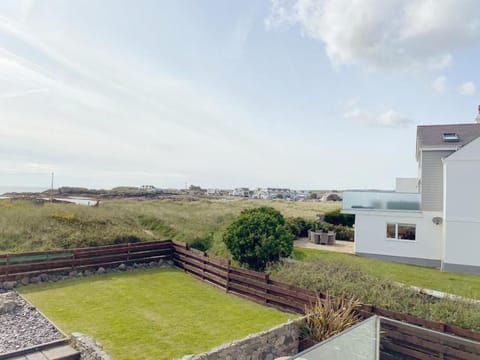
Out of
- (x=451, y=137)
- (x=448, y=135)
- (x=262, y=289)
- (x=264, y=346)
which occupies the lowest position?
A: (x=264, y=346)

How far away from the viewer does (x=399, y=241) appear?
16391mm

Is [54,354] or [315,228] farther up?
[315,228]

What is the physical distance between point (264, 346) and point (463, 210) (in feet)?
40.3

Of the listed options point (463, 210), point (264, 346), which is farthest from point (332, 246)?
point (264, 346)

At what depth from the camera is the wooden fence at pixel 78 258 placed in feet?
34.0

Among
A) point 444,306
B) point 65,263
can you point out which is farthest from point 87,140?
point 444,306

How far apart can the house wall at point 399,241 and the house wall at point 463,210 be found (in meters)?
1.14

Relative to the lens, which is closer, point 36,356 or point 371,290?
point 36,356

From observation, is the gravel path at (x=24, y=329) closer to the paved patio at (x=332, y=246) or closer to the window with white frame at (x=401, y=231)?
the paved patio at (x=332, y=246)

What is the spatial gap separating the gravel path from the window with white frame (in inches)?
605

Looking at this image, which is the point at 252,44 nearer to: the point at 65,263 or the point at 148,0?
the point at 148,0

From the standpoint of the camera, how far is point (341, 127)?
18609 millimetres

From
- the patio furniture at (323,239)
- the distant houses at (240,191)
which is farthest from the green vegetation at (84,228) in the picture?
the distant houses at (240,191)

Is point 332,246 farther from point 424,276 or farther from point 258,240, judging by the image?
point 258,240
